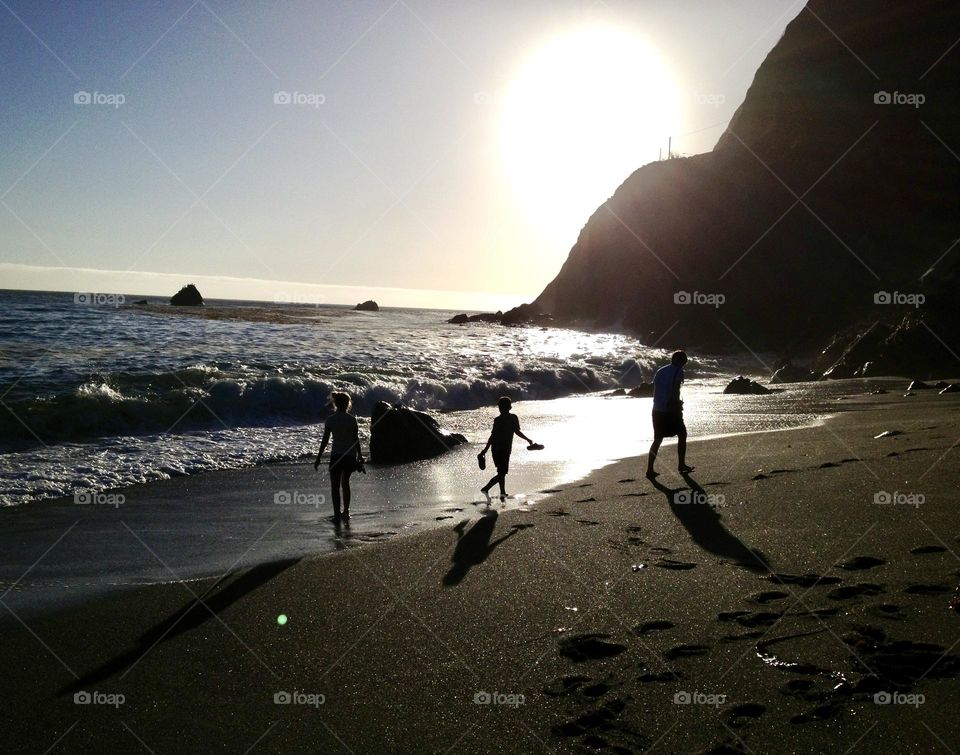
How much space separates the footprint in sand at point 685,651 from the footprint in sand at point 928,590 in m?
1.40

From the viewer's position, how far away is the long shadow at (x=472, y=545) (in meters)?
6.03

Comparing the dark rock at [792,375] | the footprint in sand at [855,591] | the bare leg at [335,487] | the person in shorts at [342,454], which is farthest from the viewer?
the dark rock at [792,375]

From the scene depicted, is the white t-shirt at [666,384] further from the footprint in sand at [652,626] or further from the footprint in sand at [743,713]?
the footprint in sand at [743,713]

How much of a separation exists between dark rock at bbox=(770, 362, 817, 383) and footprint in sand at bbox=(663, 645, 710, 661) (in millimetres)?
26245

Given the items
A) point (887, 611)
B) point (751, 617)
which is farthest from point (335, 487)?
point (887, 611)

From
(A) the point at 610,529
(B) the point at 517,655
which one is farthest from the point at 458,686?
(A) the point at 610,529

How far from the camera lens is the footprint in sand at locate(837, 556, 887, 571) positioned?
5266 millimetres

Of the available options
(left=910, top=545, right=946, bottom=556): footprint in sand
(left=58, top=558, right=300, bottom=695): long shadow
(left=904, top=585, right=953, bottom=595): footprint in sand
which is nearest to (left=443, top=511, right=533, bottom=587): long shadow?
(left=58, top=558, right=300, bottom=695): long shadow

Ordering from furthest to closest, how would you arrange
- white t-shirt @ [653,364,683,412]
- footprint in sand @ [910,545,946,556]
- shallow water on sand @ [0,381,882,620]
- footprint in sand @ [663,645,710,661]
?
1. white t-shirt @ [653,364,683,412]
2. shallow water on sand @ [0,381,882,620]
3. footprint in sand @ [910,545,946,556]
4. footprint in sand @ [663,645,710,661]

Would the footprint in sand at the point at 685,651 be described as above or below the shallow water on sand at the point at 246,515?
above

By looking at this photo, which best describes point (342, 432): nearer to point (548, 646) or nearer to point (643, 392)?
point (548, 646)

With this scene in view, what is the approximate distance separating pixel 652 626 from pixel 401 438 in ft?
29.8

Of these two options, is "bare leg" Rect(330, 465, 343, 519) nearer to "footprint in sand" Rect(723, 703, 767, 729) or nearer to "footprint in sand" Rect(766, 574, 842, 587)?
Answer: "footprint in sand" Rect(766, 574, 842, 587)

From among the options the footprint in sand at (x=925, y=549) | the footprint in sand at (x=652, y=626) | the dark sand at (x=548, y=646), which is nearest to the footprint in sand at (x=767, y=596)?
the dark sand at (x=548, y=646)
